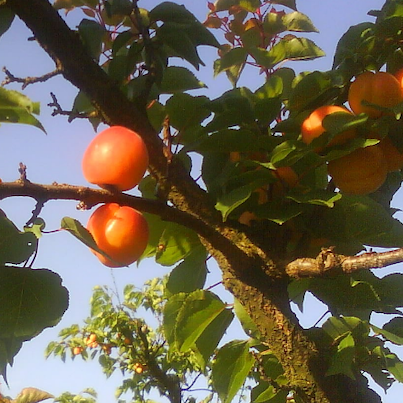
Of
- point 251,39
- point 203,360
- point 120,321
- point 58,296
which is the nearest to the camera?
point 58,296

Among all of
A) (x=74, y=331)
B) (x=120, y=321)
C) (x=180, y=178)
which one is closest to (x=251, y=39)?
(x=180, y=178)

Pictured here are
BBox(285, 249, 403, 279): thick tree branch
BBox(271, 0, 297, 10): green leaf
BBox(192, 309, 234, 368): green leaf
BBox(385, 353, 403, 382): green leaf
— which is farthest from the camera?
BBox(271, 0, 297, 10): green leaf

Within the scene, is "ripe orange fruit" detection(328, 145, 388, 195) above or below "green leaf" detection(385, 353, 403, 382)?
above

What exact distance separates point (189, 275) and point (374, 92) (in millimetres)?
411

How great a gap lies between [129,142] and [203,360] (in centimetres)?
39

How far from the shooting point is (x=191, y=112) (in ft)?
2.32

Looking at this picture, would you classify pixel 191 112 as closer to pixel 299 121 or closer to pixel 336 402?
pixel 299 121

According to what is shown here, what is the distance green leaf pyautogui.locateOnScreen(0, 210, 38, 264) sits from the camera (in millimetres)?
465

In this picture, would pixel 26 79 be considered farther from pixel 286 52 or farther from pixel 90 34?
pixel 286 52

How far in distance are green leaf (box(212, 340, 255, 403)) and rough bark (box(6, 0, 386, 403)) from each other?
134 millimetres

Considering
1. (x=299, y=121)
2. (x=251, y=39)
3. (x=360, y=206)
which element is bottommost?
(x=360, y=206)

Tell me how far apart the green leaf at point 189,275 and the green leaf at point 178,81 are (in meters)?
0.28

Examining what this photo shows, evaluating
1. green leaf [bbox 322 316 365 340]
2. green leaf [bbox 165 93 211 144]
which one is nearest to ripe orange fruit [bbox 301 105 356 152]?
green leaf [bbox 165 93 211 144]

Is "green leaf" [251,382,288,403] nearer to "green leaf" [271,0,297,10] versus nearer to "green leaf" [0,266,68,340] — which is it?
"green leaf" [0,266,68,340]
